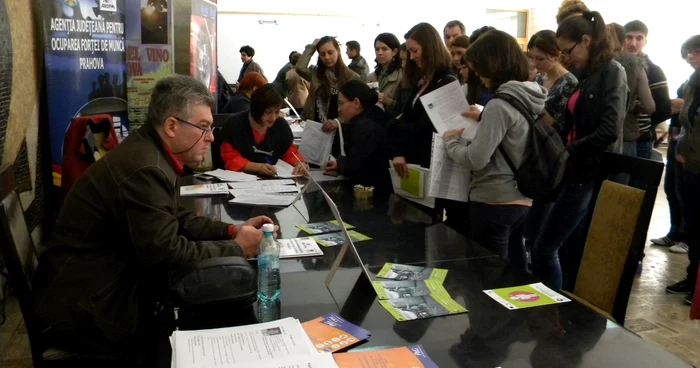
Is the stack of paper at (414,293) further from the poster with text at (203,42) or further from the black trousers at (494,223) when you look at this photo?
the poster with text at (203,42)

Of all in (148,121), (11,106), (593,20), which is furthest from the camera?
(11,106)

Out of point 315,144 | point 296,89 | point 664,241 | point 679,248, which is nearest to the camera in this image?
point 315,144

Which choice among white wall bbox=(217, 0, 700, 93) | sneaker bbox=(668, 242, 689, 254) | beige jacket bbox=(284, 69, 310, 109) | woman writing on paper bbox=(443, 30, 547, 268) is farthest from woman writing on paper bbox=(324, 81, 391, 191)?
white wall bbox=(217, 0, 700, 93)

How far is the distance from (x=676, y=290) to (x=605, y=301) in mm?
1808

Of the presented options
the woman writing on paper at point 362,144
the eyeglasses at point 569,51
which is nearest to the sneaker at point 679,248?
the eyeglasses at point 569,51

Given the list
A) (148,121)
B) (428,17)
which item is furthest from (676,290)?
(428,17)

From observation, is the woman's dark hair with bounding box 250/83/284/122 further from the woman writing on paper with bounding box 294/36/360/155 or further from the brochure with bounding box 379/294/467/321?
the brochure with bounding box 379/294/467/321

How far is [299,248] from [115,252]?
0.58 meters

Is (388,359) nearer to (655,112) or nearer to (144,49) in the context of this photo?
(655,112)

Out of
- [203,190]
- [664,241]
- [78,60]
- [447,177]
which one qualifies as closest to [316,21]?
[78,60]

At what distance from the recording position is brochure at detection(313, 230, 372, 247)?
6.27 feet

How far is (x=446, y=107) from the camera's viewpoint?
245cm

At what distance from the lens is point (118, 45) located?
381cm

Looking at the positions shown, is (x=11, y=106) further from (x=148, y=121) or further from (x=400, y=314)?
(x=400, y=314)
